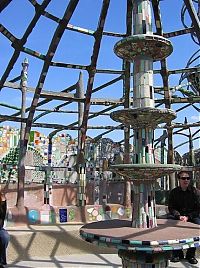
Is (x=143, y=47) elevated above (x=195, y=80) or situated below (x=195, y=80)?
below

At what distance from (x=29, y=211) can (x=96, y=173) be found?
439 centimetres

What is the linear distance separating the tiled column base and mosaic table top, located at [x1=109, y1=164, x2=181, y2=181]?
106cm

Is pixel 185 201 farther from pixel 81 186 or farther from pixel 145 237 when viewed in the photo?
pixel 81 186

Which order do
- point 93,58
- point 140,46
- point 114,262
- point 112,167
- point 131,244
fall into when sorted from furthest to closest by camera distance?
point 93,58 < point 114,262 < point 140,46 < point 112,167 < point 131,244

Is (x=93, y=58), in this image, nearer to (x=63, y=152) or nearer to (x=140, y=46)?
(x=140, y=46)

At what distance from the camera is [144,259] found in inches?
196

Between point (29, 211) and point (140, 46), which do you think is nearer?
point (140, 46)

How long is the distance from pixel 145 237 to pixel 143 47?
9.17 feet

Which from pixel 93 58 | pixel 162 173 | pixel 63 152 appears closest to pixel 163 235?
pixel 162 173

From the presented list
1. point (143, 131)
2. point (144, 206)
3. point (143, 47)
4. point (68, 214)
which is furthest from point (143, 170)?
point (68, 214)

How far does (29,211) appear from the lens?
36.1 ft

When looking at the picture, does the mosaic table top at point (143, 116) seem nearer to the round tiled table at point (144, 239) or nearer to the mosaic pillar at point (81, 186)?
the round tiled table at point (144, 239)

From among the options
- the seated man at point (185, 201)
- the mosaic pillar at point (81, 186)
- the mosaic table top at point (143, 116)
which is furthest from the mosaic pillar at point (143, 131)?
the mosaic pillar at point (81, 186)

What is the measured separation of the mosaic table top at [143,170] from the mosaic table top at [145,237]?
0.74 m
